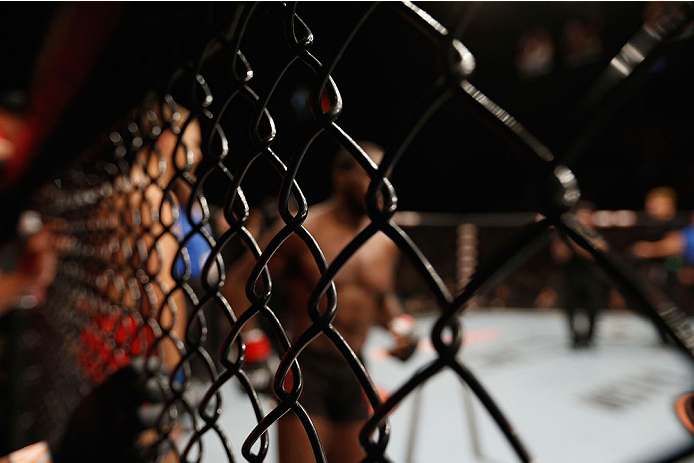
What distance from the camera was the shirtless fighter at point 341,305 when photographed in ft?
4.94

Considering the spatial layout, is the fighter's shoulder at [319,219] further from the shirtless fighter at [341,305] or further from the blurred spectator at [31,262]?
the blurred spectator at [31,262]

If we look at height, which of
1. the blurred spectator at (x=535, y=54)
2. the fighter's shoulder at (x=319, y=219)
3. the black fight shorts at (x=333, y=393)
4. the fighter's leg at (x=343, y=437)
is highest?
the blurred spectator at (x=535, y=54)

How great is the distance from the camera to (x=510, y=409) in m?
A: 2.95

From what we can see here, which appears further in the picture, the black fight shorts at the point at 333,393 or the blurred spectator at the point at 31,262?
the blurred spectator at the point at 31,262

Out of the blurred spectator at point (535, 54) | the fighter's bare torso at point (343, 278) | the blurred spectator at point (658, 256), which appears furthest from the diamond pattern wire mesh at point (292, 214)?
the blurred spectator at point (535, 54)

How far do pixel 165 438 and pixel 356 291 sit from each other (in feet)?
3.60

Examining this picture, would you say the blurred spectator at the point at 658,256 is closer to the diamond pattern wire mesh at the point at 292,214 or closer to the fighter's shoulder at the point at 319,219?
the fighter's shoulder at the point at 319,219

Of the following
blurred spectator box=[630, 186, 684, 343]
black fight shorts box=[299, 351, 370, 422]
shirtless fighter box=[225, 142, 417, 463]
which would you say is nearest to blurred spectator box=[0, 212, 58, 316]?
shirtless fighter box=[225, 142, 417, 463]

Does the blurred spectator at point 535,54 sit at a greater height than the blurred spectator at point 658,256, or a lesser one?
greater

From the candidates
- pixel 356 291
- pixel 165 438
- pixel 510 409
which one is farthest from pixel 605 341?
pixel 165 438

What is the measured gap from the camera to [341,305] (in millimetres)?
1618

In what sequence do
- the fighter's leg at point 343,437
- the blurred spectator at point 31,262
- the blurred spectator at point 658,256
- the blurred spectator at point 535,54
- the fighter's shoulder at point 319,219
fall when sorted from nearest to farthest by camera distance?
the fighter's leg at point 343,437, the fighter's shoulder at point 319,219, the blurred spectator at point 31,262, the blurred spectator at point 658,256, the blurred spectator at point 535,54

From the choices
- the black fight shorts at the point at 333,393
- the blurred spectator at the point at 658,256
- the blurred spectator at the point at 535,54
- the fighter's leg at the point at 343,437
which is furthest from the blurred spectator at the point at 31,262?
the blurred spectator at the point at 535,54

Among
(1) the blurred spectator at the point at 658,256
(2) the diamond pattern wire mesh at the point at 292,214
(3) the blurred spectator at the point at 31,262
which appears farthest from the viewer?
(1) the blurred spectator at the point at 658,256
